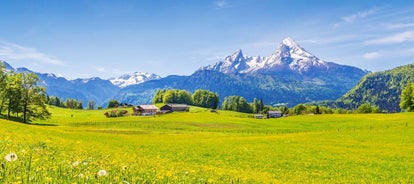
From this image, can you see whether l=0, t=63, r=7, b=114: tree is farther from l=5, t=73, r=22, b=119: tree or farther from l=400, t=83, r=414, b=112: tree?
l=400, t=83, r=414, b=112: tree

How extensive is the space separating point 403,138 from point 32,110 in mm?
99773

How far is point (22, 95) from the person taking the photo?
340ft

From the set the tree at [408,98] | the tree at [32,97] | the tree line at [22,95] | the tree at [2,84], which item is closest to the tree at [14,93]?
the tree line at [22,95]

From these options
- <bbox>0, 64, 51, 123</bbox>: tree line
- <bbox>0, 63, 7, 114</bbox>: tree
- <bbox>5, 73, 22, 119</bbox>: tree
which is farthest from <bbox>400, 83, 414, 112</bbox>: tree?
<bbox>0, 63, 7, 114</bbox>: tree

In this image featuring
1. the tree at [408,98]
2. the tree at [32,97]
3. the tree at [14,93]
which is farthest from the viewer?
the tree at [408,98]

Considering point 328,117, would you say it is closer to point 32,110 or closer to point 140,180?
point 32,110

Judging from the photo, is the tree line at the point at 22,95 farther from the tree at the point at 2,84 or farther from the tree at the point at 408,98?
the tree at the point at 408,98

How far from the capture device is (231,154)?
153ft

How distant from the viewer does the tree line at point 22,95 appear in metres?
102

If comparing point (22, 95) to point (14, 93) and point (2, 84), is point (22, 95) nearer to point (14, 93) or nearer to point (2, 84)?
point (14, 93)

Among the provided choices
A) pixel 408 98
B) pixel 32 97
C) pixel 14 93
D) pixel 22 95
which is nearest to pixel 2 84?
pixel 14 93

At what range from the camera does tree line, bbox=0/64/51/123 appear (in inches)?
3996

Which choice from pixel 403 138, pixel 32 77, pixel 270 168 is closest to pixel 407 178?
pixel 270 168

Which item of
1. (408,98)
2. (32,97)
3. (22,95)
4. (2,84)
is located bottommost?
(32,97)
